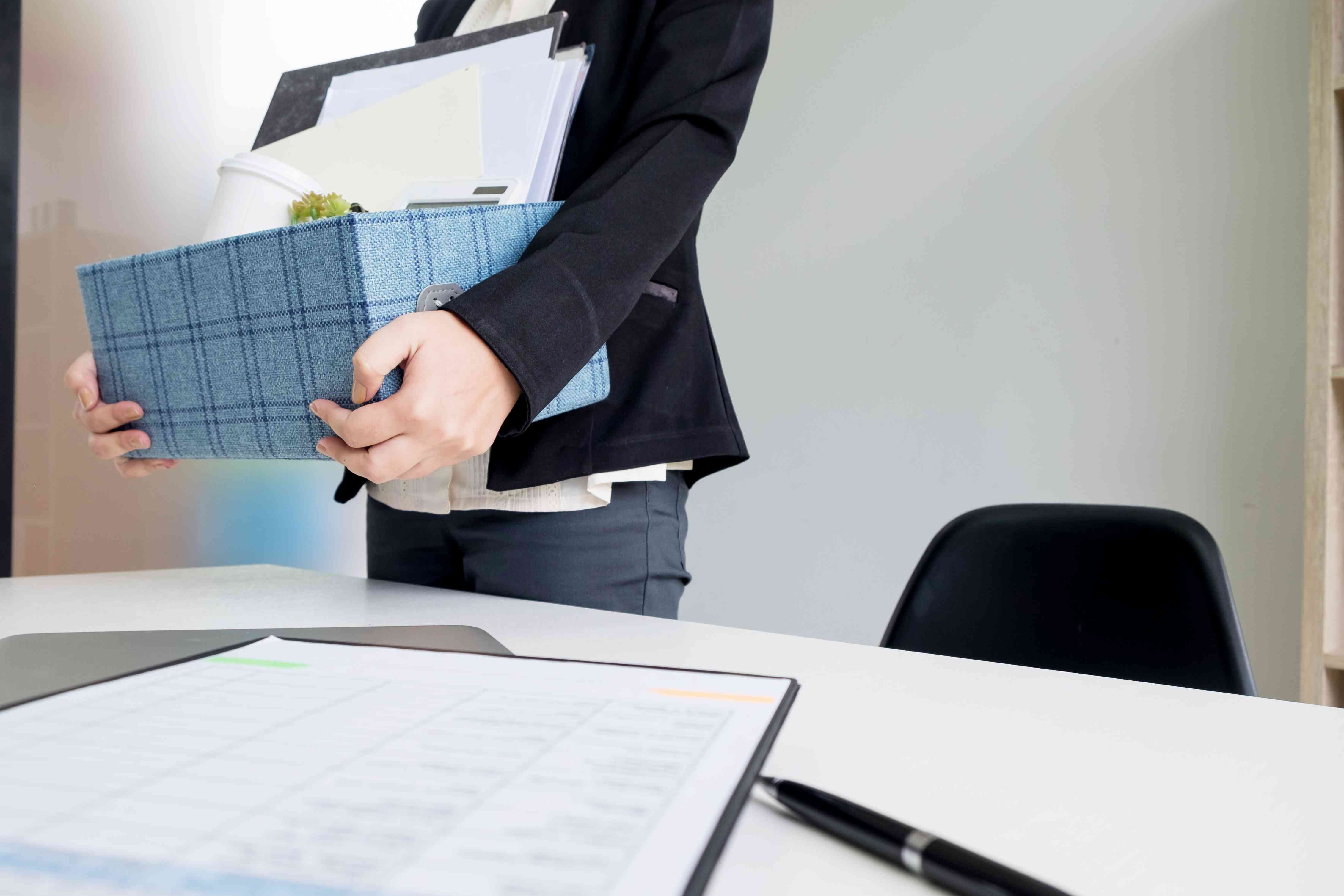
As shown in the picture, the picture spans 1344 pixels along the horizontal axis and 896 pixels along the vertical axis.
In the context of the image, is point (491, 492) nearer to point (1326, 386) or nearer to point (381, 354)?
point (381, 354)

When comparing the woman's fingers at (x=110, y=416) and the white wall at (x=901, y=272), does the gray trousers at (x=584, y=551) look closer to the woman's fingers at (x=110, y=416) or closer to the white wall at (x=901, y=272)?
the woman's fingers at (x=110, y=416)

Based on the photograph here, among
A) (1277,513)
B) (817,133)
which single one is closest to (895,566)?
(1277,513)

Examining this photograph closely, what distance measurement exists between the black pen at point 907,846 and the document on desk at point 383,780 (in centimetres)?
2

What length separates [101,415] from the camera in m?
0.64

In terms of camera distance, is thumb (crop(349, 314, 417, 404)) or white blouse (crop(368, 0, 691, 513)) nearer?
thumb (crop(349, 314, 417, 404))

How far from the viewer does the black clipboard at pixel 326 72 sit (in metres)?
0.66

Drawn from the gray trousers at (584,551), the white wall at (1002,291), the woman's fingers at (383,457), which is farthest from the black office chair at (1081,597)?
the white wall at (1002,291)

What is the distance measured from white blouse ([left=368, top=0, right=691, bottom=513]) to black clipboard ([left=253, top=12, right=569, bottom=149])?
0.03m

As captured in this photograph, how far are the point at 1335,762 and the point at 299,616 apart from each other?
0.59 meters

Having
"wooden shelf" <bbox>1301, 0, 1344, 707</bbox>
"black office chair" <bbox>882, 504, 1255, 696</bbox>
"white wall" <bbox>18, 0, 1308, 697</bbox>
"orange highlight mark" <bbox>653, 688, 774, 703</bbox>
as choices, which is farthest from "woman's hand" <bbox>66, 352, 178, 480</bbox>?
"wooden shelf" <bbox>1301, 0, 1344, 707</bbox>

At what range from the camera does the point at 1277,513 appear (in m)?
1.36

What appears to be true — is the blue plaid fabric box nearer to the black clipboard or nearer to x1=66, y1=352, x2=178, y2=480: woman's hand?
x1=66, y1=352, x2=178, y2=480: woman's hand

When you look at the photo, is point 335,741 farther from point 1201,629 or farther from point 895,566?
point 895,566

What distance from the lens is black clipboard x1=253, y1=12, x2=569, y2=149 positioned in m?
0.66
